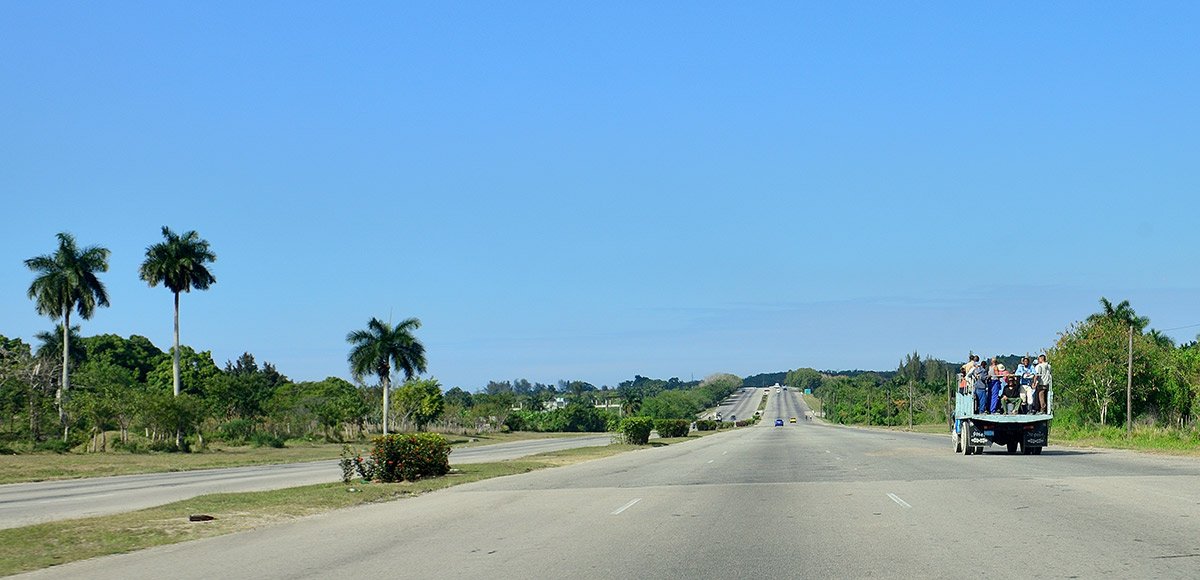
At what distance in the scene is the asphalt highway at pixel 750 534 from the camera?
11.2 m

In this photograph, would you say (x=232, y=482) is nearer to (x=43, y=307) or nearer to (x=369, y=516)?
(x=369, y=516)

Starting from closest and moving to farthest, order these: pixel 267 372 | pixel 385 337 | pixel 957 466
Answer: pixel 957 466, pixel 385 337, pixel 267 372

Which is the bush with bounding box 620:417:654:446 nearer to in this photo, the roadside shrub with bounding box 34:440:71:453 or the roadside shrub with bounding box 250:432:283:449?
the roadside shrub with bounding box 250:432:283:449

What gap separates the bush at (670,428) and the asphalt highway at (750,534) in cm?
5471

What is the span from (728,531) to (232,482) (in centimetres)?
2514

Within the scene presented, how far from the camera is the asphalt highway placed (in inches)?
441

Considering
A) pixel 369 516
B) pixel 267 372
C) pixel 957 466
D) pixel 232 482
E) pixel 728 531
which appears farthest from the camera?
pixel 267 372

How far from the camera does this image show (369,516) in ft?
61.6

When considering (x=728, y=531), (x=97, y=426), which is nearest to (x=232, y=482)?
(x=728, y=531)

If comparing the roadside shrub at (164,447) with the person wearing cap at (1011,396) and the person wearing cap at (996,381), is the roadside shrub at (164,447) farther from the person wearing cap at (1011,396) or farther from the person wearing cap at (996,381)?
the person wearing cap at (1011,396)

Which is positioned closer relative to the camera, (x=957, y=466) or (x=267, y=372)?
(x=957, y=466)

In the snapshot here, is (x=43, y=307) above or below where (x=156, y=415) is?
above

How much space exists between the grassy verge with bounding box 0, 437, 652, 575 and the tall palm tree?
55.0m

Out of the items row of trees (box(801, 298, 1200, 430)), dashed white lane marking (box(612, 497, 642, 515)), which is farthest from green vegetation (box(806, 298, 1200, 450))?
dashed white lane marking (box(612, 497, 642, 515))
